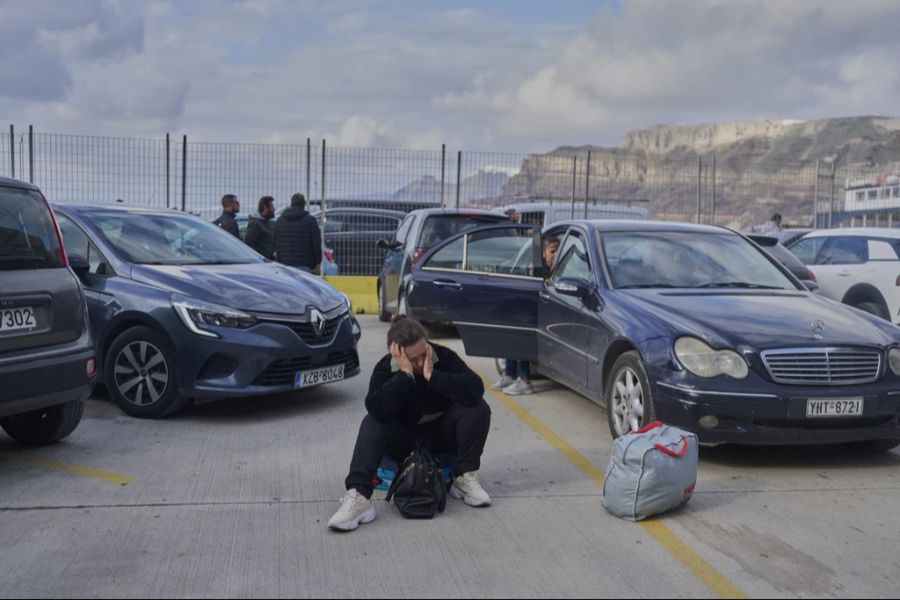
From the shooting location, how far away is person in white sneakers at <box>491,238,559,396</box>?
8386mm

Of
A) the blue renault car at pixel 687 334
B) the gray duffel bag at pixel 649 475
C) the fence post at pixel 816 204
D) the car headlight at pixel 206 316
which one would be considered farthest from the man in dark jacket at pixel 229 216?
the fence post at pixel 816 204

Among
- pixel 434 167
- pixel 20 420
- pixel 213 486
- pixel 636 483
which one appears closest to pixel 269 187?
Answer: pixel 434 167

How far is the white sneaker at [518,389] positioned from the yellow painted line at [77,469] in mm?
3653

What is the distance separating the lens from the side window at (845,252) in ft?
42.4

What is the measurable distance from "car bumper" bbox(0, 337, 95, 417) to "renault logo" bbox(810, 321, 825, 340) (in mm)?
4424

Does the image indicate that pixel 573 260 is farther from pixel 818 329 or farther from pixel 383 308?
pixel 383 308

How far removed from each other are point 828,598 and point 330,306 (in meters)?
4.67

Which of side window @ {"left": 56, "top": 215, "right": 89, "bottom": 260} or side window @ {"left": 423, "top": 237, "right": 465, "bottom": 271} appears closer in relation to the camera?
side window @ {"left": 56, "top": 215, "right": 89, "bottom": 260}

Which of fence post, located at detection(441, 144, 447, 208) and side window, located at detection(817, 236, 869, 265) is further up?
fence post, located at detection(441, 144, 447, 208)

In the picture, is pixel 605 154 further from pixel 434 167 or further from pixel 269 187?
pixel 269 187

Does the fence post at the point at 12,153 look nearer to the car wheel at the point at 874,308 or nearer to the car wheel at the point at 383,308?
the car wheel at the point at 383,308

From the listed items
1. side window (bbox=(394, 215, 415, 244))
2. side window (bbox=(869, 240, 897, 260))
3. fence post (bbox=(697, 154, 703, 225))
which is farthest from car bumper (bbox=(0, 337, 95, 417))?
fence post (bbox=(697, 154, 703, 225))

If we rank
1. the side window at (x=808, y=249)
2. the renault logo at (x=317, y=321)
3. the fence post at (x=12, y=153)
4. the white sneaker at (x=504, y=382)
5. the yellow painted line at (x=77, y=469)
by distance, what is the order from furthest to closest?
the fence post at (x=12, y=153)
the side window at (x=808, y=249)
the white sneaker at (x=504, y=382)
the renault logo at (x=317, y=321)
the yellow painted line at (x=77, y=469)

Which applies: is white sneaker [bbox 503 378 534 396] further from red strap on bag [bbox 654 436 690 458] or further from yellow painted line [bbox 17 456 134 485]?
yellow painted line [bbox 17 456 134 485]
